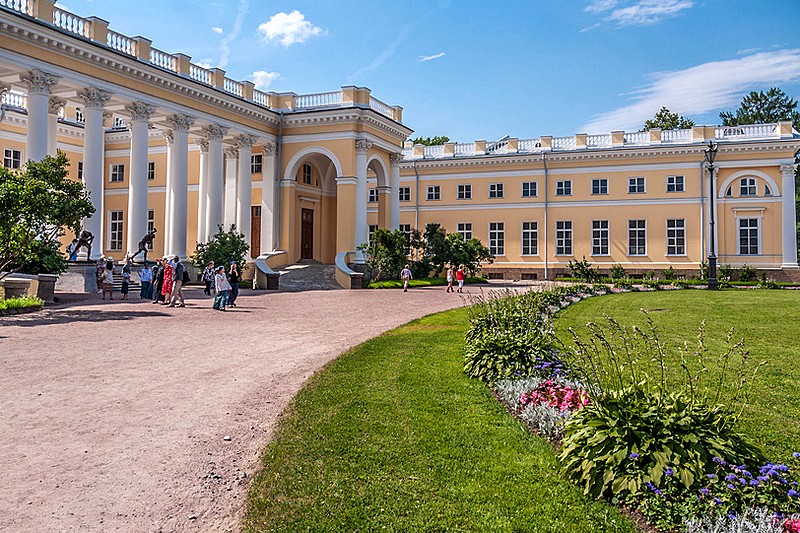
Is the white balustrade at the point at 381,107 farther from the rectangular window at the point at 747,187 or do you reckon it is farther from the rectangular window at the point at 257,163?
the rectangular window at the point at 747,187

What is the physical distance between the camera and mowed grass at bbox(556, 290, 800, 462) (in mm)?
5730

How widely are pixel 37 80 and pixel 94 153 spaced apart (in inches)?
127

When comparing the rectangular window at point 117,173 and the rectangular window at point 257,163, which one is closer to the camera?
the rectangular window at point 257,163

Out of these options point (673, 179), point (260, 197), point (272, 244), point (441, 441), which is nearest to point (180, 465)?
point (441, 441)

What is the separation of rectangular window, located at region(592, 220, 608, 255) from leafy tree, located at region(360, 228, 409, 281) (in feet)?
54.9

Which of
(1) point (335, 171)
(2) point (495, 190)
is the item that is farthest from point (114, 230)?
(2) point (495, 190)

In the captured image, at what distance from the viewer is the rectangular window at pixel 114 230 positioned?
38.7m

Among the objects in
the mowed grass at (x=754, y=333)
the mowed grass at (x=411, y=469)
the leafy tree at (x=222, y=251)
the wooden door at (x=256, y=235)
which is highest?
the wooden door at (x=256, y=235)

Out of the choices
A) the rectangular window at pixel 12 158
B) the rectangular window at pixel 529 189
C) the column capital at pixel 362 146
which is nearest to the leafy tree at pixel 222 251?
the column capital at pixel 362 146

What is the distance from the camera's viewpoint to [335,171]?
39.5 meters

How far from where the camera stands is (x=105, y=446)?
18.1 feet

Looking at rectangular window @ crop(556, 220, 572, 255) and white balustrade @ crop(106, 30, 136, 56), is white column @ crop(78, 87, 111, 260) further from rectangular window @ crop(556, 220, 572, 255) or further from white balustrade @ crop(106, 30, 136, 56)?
rectangular window @ crop(556, 220, 572, 255)

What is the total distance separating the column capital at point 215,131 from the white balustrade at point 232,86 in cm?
222

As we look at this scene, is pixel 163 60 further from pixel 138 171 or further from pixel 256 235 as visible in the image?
pixel 256 235
